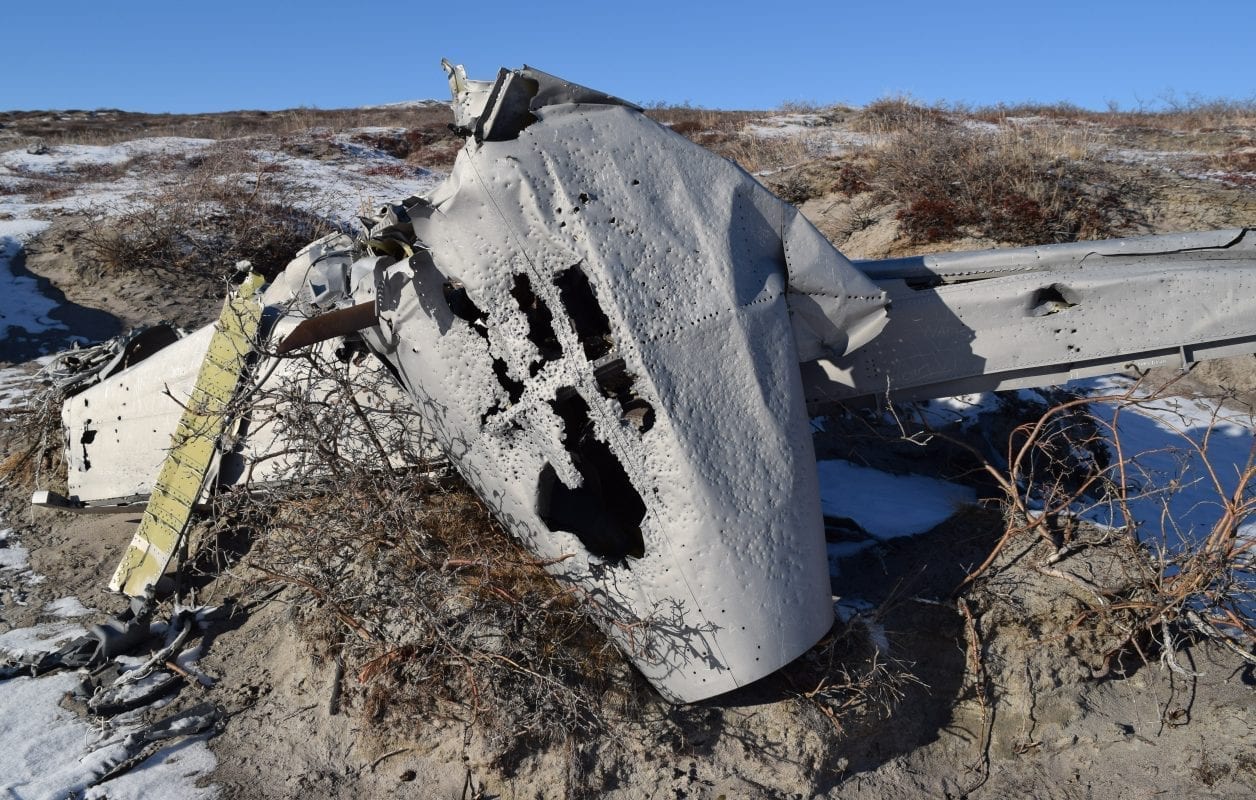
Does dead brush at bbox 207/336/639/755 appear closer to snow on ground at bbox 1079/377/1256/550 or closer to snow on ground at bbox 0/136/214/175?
snow on ground at bbox 1079/377/1256/550

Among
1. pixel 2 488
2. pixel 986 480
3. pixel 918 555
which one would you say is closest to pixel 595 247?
pixel 918 555

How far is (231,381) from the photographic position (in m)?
4.92

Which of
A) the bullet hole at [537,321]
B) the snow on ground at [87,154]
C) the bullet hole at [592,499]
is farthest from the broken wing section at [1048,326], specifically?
the snow on ground at [87,154]

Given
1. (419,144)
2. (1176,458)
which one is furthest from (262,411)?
(419,144)

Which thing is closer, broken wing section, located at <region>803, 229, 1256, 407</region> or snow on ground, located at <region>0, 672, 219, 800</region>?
snow on ground, located at <region>0, 672, 219, 800</region>

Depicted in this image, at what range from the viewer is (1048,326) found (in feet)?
14.1

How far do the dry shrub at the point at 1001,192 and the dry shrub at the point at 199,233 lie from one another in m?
7.66

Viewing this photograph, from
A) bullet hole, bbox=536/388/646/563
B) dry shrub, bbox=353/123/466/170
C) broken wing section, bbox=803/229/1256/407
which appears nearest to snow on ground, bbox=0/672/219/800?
bullet hole, bbox=536/388/646/563

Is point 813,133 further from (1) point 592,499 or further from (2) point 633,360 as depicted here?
(2) point 633,360

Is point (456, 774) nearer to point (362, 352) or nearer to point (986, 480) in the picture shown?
point (362, 352)

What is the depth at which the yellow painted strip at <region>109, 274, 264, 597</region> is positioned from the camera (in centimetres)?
482

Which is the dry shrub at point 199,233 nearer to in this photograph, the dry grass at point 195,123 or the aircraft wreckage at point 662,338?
the aircraft wreckage at point 662,338

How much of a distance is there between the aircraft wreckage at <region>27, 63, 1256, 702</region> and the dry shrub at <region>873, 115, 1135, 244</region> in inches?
199

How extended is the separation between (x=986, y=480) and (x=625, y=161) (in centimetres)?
357
